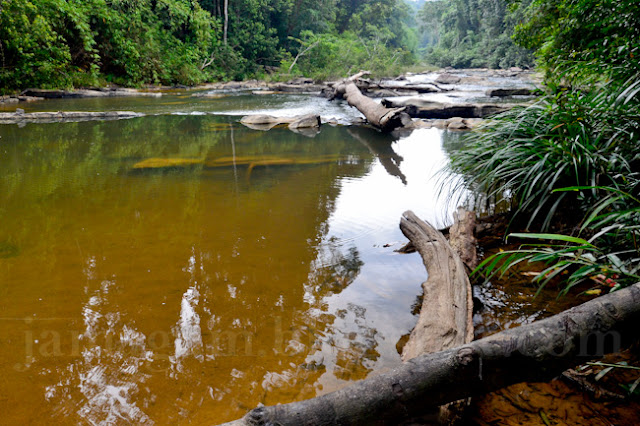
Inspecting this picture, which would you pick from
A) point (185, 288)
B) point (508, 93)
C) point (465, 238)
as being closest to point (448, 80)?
point (508, 93)

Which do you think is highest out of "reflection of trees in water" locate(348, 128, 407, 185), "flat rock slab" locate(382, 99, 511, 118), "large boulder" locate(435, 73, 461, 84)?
"large boulder" locate(435, 73, 461, 84)

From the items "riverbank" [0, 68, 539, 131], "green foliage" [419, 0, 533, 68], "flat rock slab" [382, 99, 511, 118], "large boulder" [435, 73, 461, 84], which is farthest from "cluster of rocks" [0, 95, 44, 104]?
"green foliage" [419, 0, 533, 68]

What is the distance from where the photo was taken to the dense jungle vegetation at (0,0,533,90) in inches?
516

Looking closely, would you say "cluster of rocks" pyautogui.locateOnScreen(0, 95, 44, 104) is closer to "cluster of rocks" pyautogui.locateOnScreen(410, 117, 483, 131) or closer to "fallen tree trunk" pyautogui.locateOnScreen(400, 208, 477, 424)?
"cluster of rocks" pyautogui.locateOnScreen(410, 117, 483, 131)

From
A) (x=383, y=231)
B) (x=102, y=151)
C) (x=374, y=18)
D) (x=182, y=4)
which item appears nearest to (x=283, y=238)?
(x=383, y=231)

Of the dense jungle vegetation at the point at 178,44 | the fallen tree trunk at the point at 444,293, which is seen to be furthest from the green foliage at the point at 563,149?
the dense jungle vegetation at the point at 178,44

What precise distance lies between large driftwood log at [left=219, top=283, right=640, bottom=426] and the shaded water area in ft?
2.08

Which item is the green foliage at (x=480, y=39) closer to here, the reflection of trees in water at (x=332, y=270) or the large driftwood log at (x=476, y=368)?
the reflection of trees in water at (x=332, y=270)

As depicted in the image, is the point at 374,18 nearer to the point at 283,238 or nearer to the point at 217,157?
the point at 217,157

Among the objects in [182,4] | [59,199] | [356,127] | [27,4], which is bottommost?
[59,199]

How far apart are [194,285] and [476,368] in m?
1.72

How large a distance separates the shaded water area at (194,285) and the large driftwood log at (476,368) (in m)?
0.63

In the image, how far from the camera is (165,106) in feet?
39.9

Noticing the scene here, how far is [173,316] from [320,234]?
1374mm
